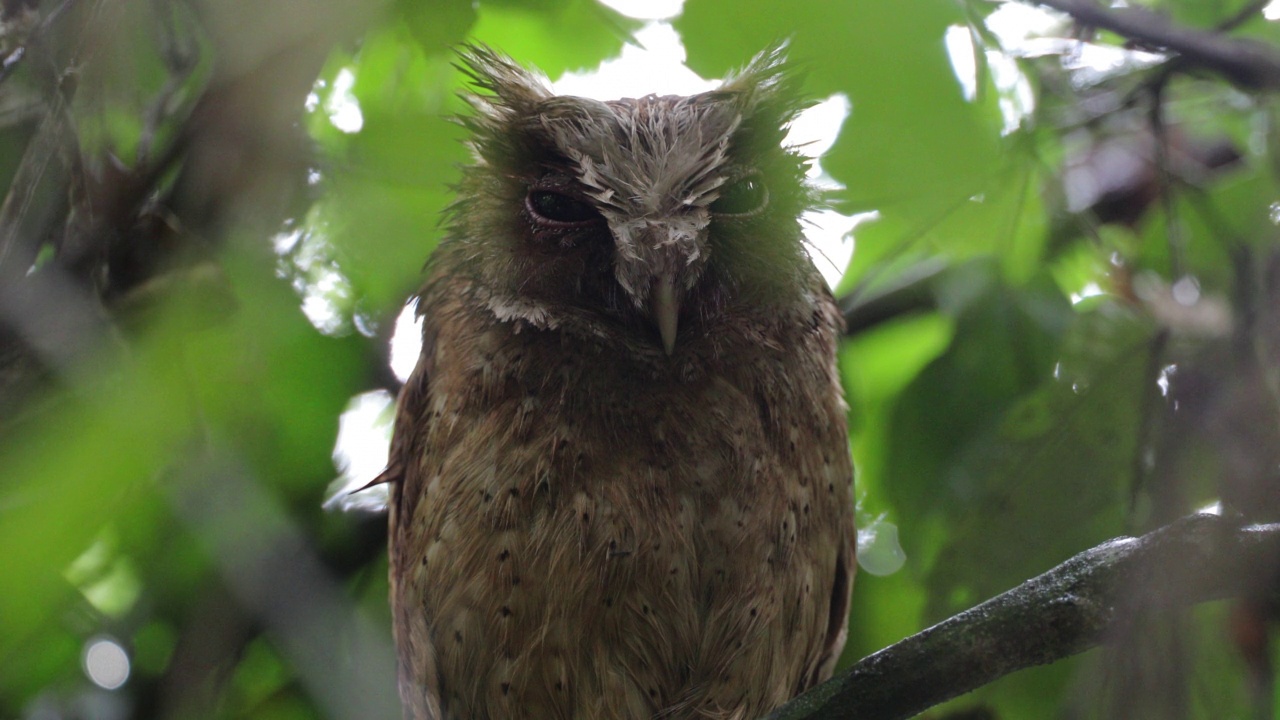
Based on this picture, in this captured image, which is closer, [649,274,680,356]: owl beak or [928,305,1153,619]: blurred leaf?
[649,274,680,356]: owl beak

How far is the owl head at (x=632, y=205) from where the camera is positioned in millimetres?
1844

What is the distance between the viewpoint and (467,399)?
6.55ft

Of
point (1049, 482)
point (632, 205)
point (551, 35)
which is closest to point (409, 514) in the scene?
point (632, 205)

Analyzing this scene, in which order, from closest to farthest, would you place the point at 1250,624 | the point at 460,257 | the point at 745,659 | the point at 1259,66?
the point at 1250,624
the point at 1259,66
the point at 745,659
the point at 460,257

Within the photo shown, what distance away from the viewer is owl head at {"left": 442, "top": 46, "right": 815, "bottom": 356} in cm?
184

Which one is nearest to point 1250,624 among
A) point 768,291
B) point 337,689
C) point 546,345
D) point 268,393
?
point 768,291

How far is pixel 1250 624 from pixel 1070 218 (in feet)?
3.58

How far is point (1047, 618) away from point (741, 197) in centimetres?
102

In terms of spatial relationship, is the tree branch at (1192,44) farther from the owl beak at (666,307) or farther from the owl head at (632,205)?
the owl beak at (666,307)

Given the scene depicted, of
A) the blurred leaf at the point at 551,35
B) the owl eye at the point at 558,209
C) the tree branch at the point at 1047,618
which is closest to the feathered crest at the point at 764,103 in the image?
the blurred leaf at the point at 551,35

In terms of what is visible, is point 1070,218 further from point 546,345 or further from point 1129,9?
point 546,345

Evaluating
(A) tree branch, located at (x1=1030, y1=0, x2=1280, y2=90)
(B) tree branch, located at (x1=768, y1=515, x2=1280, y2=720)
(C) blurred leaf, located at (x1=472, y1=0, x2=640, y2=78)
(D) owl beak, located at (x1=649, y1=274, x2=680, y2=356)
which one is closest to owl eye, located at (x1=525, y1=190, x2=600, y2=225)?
(D) owl beak, located at (x1=649, y1=274, x2=680, y2=356)

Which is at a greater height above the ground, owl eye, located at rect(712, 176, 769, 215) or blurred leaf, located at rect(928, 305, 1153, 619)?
owl eye, located at rect(712, 176, 769, 215)

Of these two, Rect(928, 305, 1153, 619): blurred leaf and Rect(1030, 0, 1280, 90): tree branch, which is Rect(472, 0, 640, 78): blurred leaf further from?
Rect(928, 305, 1153, 619): blurred leaf
